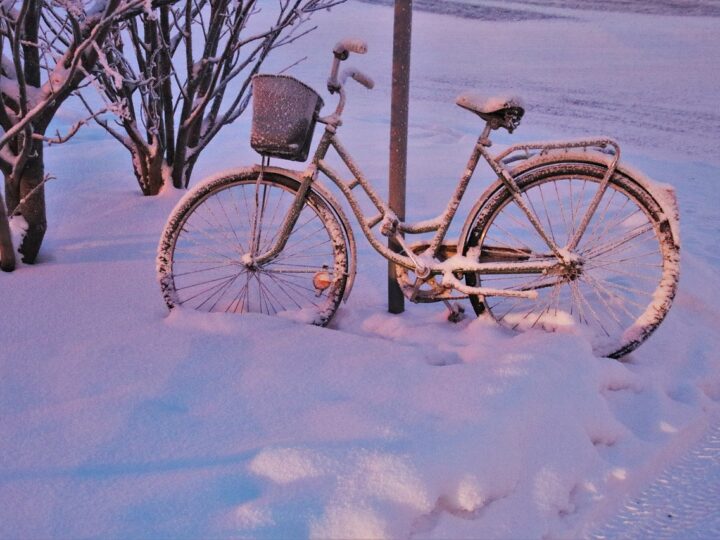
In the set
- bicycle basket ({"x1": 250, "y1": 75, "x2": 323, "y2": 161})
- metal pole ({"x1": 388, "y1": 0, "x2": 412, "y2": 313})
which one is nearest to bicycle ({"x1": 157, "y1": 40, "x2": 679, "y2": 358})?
bicycle basket ({"x1": 250, "y1": 75, "x2": 323, "y2": 161})

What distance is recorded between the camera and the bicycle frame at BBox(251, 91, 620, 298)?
2.70 m

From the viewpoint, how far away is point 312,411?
225cm

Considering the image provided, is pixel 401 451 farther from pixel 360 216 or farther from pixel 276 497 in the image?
pixel 360 216

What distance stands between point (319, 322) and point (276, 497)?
45.1 inches

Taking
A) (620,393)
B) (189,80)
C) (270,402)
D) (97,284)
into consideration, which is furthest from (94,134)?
(620,393)

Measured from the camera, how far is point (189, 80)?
13.3 feet

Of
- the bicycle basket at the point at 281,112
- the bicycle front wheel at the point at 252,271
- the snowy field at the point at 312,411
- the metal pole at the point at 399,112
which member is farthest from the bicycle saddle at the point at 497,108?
the snowy field at the point at 312,411

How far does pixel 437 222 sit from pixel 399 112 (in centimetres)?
49

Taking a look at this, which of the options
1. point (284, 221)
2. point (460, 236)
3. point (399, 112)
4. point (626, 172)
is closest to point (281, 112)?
point (284, 221)

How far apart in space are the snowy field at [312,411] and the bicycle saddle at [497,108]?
2.59 ft

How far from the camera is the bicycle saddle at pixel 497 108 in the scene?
254 cm

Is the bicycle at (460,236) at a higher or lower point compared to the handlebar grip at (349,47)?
lower

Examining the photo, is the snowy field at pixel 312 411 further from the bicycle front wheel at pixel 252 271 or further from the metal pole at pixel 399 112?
the metal pole at pixel 399 112

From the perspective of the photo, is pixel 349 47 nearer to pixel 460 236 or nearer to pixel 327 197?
pixel 327 197
